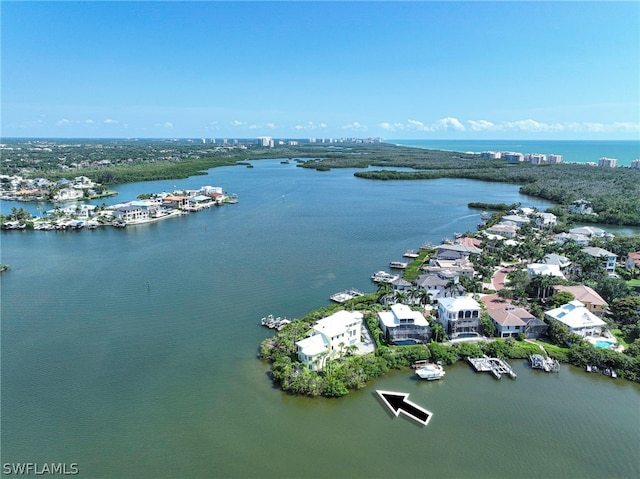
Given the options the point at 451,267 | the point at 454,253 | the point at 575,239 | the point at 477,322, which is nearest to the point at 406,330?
the point at 477,322

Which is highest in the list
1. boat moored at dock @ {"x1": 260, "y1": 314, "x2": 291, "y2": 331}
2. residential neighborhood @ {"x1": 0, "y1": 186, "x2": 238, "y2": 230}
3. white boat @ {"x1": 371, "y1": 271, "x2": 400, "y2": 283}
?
residential neighborhood @ {"x1": 0, "y1": 186, "x2": 238, "y2": 230}

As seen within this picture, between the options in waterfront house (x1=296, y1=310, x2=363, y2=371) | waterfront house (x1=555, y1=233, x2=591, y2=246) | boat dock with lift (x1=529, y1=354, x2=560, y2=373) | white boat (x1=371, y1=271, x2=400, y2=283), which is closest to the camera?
waterfront house (x1=296, y1=310, x2=363, y2=371)

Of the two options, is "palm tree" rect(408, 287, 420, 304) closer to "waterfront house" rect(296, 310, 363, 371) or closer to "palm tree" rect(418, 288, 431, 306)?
"palm tree" rect(418, 288, 431, 306)

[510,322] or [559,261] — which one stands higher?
[559,261]

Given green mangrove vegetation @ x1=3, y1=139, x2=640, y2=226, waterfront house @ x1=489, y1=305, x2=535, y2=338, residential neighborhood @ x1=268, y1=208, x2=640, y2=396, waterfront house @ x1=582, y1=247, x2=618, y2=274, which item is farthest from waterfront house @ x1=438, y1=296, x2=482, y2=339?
green mangrove vegetation @ x1=3, y1=139, x2=640, y2=226

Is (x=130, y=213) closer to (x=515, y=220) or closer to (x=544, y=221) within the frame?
(x=515, y=220)

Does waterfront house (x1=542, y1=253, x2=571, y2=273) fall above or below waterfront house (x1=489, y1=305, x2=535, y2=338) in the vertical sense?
above

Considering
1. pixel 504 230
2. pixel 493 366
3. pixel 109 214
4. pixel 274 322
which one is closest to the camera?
pixel 493 366
